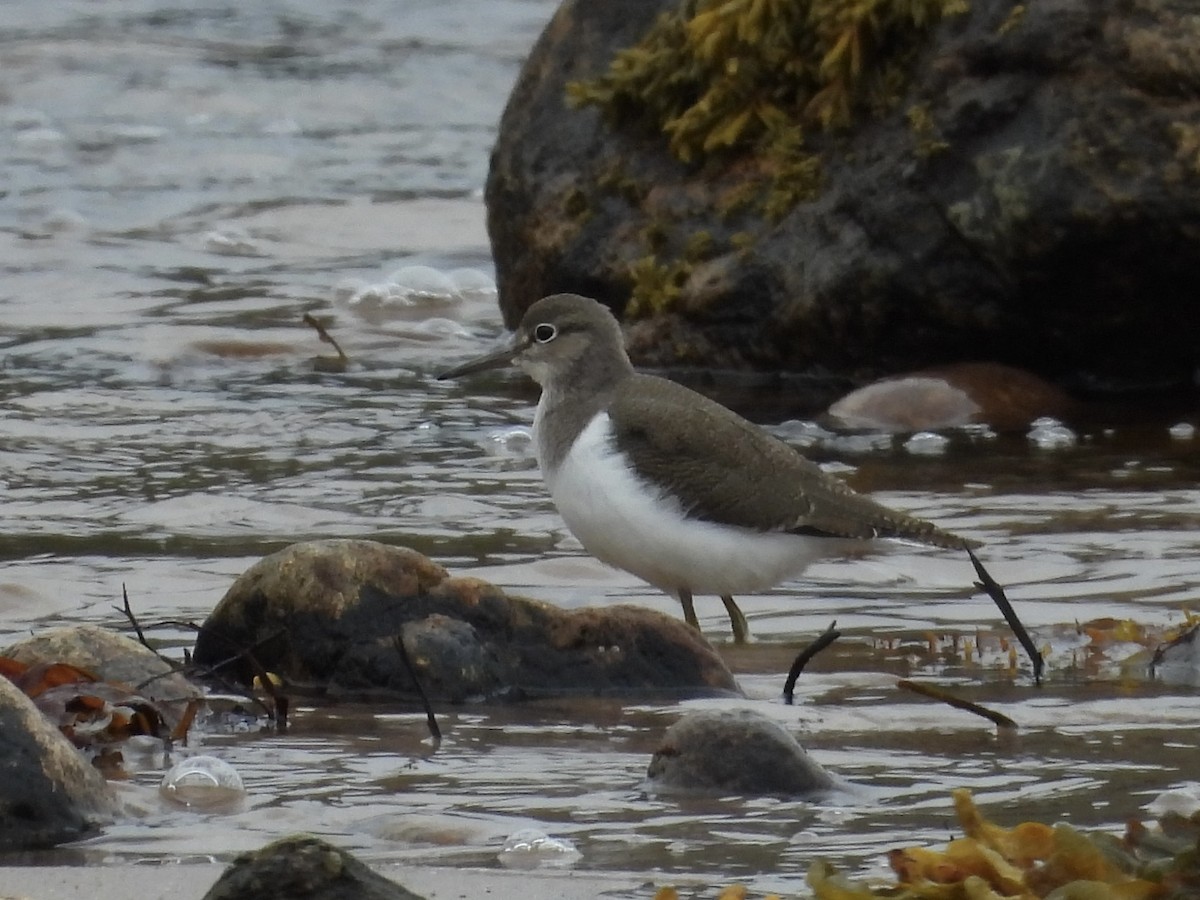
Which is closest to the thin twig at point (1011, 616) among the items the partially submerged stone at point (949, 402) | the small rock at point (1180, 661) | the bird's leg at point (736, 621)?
the small rock at point (1180, 661)

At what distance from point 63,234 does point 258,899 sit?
9039 mm

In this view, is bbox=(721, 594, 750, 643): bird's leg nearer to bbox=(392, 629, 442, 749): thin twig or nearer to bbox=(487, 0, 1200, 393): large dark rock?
bbox=(392, 629, 442, 749): thin twig

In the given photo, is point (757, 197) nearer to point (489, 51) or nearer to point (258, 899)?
point (258, 899)

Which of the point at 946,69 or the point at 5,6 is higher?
the point at 946,69

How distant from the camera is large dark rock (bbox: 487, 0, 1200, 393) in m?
7.47

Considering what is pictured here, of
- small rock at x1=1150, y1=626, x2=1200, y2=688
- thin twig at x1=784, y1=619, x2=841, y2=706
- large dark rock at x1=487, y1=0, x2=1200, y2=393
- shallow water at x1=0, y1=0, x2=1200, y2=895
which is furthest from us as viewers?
large dark rock at x1=487, y1=0, x2=1200, y2=393

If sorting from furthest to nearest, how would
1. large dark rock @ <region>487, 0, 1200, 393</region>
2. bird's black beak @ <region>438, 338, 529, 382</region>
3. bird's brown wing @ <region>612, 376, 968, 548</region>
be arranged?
large dark rock @ <region>487, 0, 1200, 393</region>
bird's black beak @ <region>438, 338, 529, 382</region>
bird's brown wing @ <region>612, 376, 968, 548</region>

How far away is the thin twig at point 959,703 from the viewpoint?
4.02 metres

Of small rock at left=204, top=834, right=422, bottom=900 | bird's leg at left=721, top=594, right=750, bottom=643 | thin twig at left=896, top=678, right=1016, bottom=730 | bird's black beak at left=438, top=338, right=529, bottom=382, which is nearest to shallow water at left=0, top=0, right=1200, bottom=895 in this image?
thin twig at left=896, top=678, right=1016, bottom=730

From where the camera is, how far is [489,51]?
1716cm

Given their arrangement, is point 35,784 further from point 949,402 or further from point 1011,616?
point 949,402

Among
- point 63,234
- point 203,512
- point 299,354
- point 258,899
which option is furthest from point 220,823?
point 63,234

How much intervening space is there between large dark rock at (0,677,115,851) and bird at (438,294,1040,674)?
6.98 ft

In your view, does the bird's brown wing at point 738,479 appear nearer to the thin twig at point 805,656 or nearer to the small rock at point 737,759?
the thin twig at point 805,656
